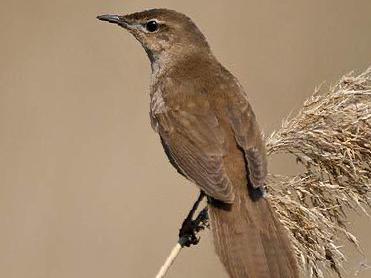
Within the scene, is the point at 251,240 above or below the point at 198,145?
below

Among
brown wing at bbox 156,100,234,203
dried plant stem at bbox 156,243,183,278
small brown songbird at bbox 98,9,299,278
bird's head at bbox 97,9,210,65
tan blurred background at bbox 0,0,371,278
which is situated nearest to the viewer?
dried plant stem at bbox 156,243,183,278

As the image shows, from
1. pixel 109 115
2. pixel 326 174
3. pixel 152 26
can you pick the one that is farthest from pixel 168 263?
pixel 109 115

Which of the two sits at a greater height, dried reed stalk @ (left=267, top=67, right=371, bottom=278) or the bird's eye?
the bird's eye

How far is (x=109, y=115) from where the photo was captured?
5.36 m

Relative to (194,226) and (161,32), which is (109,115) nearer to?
(161,32)

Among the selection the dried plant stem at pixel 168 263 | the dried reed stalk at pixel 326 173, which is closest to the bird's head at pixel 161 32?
the dried reed stalk at pixel 326 173

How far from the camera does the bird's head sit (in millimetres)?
4570

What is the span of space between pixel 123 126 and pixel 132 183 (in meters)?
0.40

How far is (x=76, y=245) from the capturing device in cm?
486

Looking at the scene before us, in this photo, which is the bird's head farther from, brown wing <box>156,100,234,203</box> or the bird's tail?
the bird's tail

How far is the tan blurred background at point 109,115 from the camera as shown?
16.0 ft

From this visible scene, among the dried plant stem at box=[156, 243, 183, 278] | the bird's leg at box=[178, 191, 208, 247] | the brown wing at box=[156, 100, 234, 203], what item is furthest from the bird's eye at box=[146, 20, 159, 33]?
the dried plant stem at box=[156, 243, 183, 278]

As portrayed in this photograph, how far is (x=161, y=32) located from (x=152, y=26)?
0.18ft

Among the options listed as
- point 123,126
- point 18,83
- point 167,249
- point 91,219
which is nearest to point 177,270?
point 167,249
